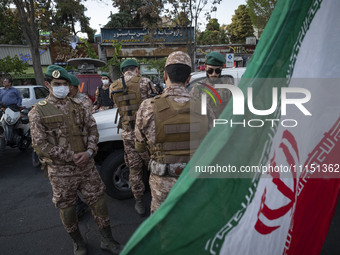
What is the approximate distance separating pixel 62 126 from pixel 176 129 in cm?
122

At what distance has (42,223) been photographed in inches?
131

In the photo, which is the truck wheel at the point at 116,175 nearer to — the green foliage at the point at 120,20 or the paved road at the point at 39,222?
the paved road at the point at 39,222

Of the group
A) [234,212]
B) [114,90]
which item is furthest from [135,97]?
[234,212]

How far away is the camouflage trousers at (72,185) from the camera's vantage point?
7.88 ft

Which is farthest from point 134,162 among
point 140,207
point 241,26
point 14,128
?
point 241,26

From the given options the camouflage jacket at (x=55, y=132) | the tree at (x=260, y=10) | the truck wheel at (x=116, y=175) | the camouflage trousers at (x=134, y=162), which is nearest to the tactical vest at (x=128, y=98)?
the camouflage trousers at (x=134, y=162)

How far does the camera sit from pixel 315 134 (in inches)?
48.9

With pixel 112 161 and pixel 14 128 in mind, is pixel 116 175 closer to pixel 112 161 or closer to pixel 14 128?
pixel 112 161

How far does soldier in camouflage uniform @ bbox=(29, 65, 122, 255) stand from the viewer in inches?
91.3

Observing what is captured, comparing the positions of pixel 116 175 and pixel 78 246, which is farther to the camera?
pixel 116 175

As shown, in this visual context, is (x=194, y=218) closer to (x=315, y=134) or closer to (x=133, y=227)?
(x=315, y=134)

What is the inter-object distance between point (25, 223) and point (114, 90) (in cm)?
222

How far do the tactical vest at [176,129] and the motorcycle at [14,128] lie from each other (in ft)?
16.8

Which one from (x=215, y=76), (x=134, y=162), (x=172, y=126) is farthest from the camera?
(x=134, y=162)
